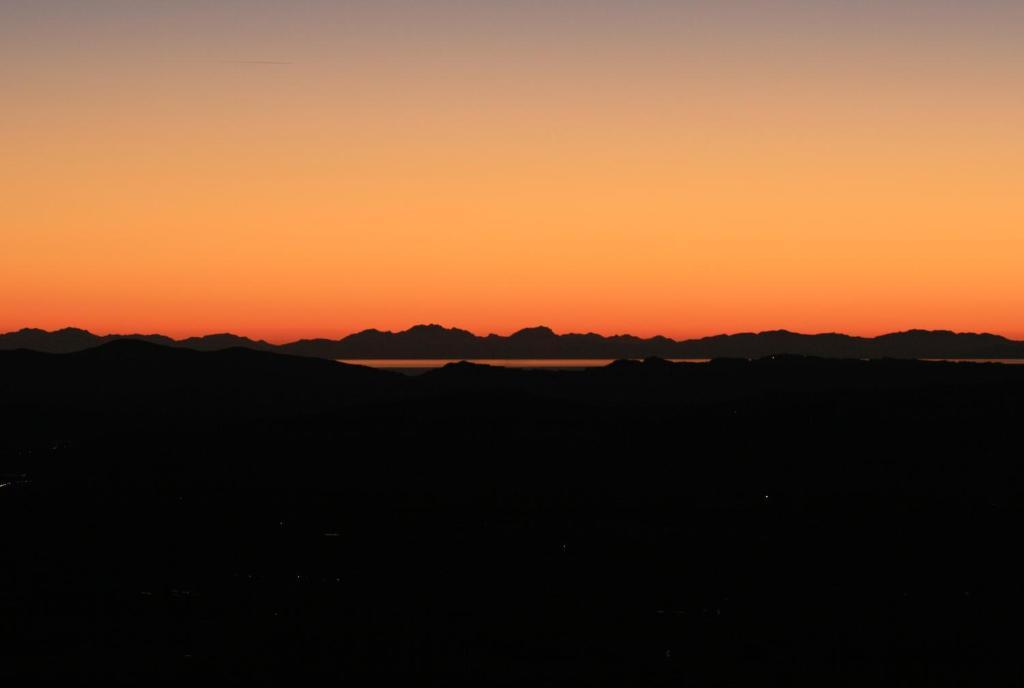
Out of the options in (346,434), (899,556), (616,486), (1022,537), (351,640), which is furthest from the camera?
(346,434)

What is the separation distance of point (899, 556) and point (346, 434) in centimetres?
8530

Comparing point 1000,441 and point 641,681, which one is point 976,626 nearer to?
point 641,681

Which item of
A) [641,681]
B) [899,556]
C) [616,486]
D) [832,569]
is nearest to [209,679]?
[641,681]

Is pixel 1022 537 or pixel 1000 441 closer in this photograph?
pixel 1022 537

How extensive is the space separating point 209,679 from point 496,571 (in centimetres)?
2340

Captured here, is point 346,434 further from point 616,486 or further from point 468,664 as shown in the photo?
point 468,664

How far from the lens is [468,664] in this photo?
41938mm

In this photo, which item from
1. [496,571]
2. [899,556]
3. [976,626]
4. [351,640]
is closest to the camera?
[351,640]

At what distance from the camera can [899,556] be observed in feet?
217

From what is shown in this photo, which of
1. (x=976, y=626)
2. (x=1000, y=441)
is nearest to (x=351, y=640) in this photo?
(x=976, y=626)

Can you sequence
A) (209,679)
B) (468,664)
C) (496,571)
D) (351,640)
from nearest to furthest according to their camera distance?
(209,679)
(468,664)
(351,640)
(496,571)

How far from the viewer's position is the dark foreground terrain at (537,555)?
4262 centimetres

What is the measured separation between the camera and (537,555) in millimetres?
66312

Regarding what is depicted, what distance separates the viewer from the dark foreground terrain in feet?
140
